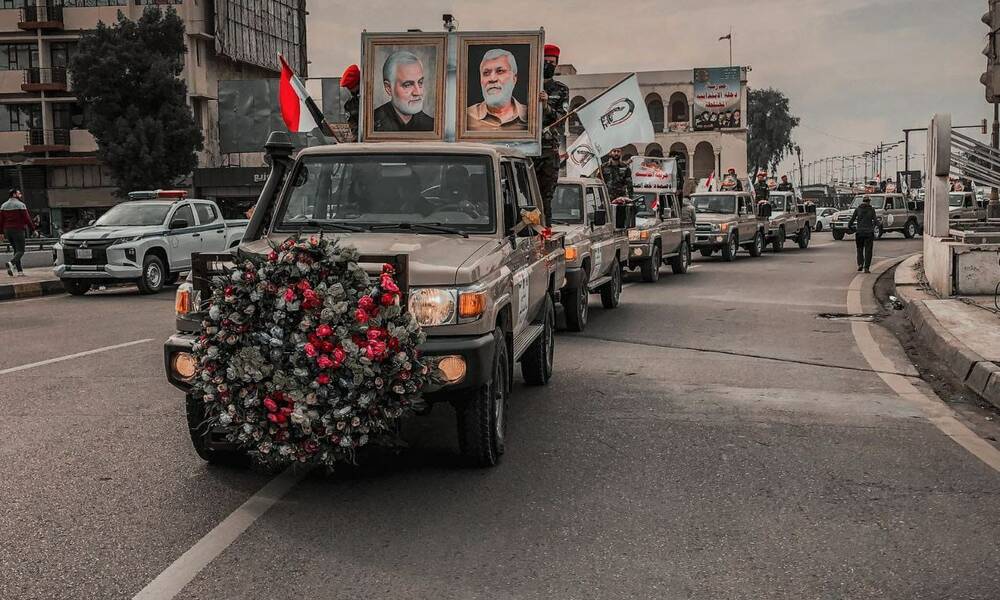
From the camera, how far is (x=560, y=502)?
5488 millimetres

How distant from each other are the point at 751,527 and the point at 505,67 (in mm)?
7009

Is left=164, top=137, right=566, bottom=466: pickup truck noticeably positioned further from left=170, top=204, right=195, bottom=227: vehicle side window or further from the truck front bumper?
left=170, top=204, right=195, bottom=227: vehicle side window

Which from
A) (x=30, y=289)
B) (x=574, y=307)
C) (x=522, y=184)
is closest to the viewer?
(x=522, y=184)

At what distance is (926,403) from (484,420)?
4.10m

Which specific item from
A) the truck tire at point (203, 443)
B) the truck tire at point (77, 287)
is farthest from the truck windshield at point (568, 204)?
the truck tire at point (77, 287)

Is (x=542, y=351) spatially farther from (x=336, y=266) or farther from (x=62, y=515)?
(x=62, y=515)

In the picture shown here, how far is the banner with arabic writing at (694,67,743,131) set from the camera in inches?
3366

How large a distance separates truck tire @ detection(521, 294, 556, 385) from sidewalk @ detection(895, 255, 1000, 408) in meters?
3.49

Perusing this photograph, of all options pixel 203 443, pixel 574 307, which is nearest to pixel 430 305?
pixel 203 443

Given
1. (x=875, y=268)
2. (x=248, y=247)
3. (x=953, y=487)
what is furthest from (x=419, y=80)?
(x=875, y=268)

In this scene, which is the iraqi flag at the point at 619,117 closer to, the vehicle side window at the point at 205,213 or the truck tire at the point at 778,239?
the vehicle side window at the point at 205,213

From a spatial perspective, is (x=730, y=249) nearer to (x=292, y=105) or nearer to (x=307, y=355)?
(x=292, y=105)

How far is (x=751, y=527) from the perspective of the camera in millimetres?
5070

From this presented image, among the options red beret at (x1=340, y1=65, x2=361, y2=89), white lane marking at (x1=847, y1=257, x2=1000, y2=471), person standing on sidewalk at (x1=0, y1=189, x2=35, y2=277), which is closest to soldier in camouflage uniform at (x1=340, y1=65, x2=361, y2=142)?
red beret at (x1=340, y1=65, x2=361, y2=89)
